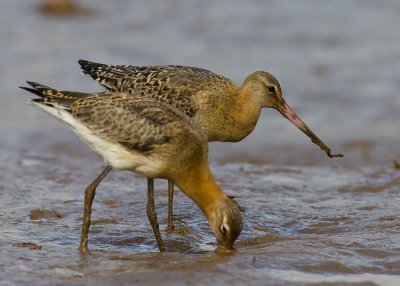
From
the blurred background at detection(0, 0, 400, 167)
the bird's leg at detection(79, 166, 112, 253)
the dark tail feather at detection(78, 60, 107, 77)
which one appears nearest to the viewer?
the bird's leg at detection(79, 166, 112, 253)

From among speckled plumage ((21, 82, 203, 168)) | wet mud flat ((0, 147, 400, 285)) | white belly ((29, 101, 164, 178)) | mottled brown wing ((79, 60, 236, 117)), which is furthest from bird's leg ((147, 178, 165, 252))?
mottled brown wing ((79, 60, 236, 117))

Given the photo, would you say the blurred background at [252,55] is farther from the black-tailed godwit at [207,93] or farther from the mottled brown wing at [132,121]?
the mottled brown wing at [132,121]

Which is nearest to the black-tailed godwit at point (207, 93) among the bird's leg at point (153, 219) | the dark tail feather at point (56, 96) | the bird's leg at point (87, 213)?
the bird's leg at point (153, 219)

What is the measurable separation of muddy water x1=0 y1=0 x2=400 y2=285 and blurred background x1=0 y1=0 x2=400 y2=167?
0.04 m

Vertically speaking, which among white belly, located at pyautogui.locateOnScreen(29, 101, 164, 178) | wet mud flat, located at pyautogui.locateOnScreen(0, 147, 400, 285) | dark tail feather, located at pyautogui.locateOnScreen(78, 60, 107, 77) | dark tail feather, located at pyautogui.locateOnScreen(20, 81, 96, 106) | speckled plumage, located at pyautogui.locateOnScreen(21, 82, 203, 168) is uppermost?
dark tail feather, located at pyautogui.locateOnScreen(78, 60, 107, 77)

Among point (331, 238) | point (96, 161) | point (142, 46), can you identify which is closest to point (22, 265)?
A: point (331, 238)

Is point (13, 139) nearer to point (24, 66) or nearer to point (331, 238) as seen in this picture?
point (24, 66)

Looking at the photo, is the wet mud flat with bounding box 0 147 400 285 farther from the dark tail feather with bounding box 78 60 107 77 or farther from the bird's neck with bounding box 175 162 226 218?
the dark tail feather with bounding box 78 60 107 77

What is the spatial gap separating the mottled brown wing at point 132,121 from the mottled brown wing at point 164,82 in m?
1.48

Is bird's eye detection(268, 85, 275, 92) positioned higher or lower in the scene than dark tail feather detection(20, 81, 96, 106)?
higher

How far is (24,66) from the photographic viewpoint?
1930 cm

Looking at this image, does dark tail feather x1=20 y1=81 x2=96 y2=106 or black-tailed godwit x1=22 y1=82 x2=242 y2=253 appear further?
dark tail feather x1=20 y1=81 x2=96 y2=106

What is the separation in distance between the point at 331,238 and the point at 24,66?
1057 centimetres

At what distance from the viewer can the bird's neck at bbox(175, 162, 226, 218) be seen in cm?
966
